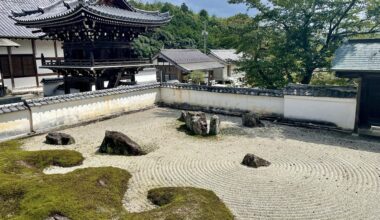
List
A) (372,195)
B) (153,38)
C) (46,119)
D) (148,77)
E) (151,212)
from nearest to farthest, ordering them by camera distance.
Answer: (151,212), (372,195), (46,119), (148,77), (153,38)

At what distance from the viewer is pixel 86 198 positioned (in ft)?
24.6

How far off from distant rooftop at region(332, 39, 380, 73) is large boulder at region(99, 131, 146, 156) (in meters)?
10.1

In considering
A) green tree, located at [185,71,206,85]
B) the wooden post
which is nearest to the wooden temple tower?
green tree, located at [185,71,206,85]

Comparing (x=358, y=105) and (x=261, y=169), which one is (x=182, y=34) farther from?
(x=261, y=169)

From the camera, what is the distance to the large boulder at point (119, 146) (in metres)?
12.6

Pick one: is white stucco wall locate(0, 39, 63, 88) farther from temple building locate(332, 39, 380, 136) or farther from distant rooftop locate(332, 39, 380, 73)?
temple building locate(332, 39, 380, 136)

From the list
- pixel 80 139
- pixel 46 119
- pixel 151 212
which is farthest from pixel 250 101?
pixel 151 212

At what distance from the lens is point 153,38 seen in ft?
225

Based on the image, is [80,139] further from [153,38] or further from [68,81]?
[153,38]

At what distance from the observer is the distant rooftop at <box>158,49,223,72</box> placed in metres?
37.0

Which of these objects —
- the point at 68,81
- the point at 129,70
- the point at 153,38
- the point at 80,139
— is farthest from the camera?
the point at 153,38

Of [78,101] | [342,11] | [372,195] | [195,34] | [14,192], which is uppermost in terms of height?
Answer: [195,34]

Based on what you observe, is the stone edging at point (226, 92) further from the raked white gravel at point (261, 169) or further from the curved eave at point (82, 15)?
the curved eave at point (82, 15)

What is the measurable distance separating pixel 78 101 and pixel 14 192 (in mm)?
11094
